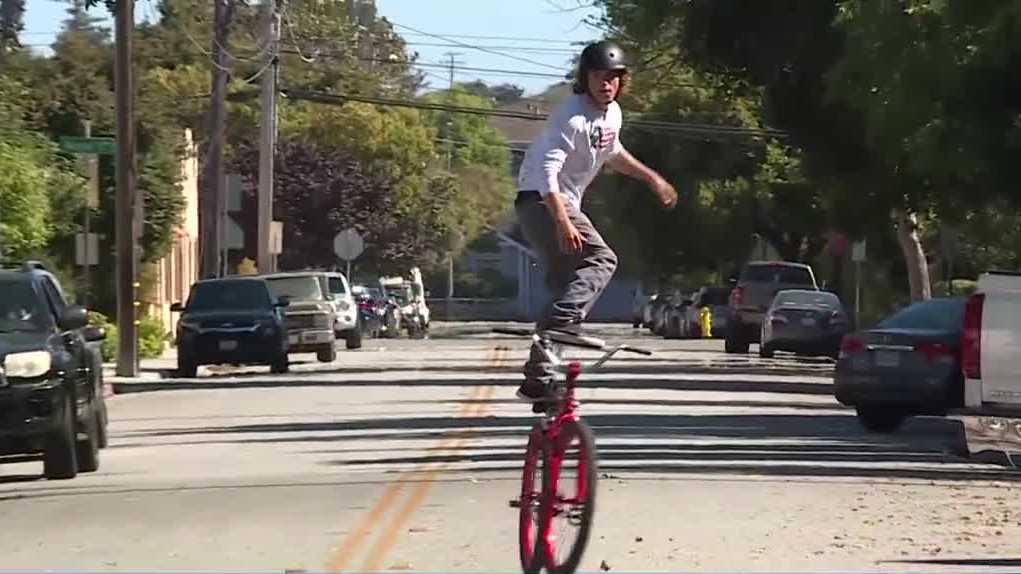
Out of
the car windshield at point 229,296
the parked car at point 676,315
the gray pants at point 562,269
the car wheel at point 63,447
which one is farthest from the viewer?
the parked car at point 676,315

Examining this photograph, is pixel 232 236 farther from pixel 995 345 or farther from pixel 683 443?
pixel 995 345

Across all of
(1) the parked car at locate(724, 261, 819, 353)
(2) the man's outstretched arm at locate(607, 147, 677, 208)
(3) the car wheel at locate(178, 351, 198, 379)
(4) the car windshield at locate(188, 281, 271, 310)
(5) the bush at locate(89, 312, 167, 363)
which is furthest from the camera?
(1) the parked car at locate(724, 261, 819, 353)

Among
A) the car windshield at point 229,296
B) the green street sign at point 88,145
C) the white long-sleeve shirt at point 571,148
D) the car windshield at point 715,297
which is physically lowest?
the car windshield at point 715,297

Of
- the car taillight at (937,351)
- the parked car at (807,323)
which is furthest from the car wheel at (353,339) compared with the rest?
the car taillight at (937,351)

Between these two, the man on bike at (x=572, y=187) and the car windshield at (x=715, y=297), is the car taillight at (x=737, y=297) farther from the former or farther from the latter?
the man on bike at (x=572, y=187)

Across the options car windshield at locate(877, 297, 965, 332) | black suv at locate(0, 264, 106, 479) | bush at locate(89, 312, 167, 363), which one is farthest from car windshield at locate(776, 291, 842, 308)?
black suv at locate(0, 264, 106, 479)

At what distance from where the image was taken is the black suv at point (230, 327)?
3506 centimetres

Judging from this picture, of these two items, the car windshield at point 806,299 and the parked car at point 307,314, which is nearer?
the parked car at point 307,314

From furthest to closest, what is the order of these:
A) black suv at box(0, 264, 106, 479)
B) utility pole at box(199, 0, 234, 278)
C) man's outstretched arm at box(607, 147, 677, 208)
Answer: utility pole at box(199, 0, 234, 278) → black suv at box(0, 264, 106, 479) → man's outstretched arm at box(607, 147, 677, 208)

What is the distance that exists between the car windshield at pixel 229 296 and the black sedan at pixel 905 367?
48.7 ft

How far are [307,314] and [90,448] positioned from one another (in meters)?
22.3

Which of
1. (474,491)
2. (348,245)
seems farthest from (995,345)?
(348,245)

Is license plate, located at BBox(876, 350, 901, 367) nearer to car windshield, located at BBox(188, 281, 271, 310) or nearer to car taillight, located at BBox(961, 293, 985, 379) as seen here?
car taillight, located at BBox(961, 293, 985, 379)

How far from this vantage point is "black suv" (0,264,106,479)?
16453mm
